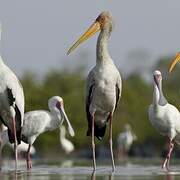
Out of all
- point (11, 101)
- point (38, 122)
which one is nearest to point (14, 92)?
point (11, 101)

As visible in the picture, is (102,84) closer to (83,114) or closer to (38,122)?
(38,122)

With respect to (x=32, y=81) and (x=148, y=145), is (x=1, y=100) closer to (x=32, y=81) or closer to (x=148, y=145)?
(x=148, y=145)

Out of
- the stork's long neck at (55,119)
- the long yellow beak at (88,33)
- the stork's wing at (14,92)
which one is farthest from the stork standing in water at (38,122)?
the long yellow beak at (88,33)

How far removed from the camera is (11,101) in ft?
60.1

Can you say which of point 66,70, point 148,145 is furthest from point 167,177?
point 66,70

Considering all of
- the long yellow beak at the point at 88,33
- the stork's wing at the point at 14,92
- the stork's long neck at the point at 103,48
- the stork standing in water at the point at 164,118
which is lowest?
the stork standing in water at the point at 164,118

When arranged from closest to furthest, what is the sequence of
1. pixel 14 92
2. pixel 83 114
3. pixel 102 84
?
pixel 102 84
pixel 14 92
pixel 83 114

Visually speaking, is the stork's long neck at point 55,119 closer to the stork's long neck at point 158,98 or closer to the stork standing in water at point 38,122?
the stork standing in water at point 38,122

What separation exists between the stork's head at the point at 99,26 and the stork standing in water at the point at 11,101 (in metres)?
1.53

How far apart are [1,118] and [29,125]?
379cm

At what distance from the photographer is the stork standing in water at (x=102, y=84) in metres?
18.0

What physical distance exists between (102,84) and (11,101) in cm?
186

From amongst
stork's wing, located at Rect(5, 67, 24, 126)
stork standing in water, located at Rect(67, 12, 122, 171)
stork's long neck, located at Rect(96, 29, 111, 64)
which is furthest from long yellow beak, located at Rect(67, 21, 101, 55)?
stork's wing, located at Rect(5, 67, 24, 126)

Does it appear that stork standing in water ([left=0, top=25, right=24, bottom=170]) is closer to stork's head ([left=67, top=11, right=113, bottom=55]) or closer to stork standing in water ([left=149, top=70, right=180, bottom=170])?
stork's head ([left=67, top=11, right=113, bottom=55])
